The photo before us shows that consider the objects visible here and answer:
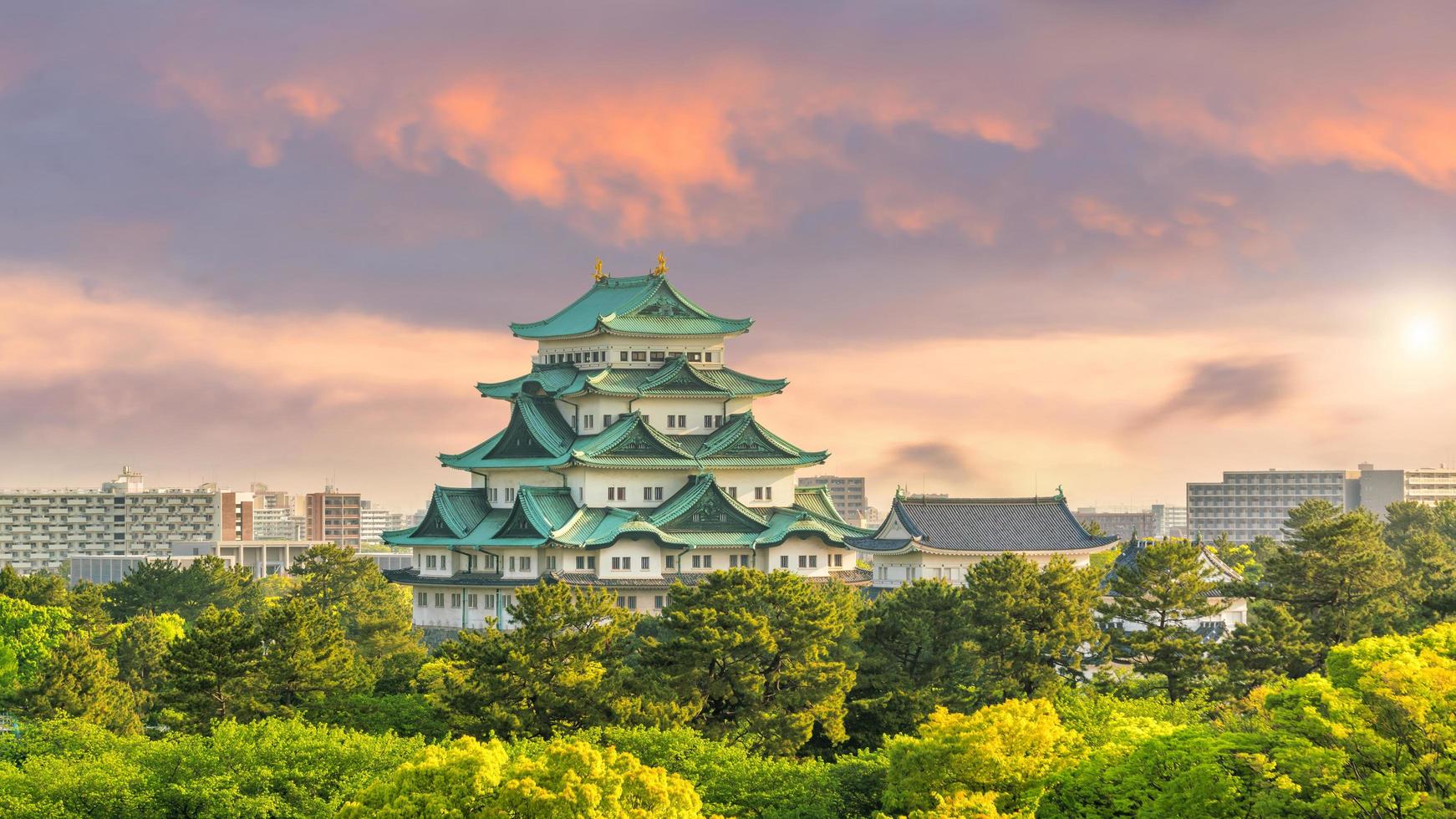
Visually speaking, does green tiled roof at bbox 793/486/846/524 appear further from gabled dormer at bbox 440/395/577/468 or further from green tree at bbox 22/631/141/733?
green tree at bbox 22/631/141/733

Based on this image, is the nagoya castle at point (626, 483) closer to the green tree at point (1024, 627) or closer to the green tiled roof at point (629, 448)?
the green tiled roof at point (629, 448)

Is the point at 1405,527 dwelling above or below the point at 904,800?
above

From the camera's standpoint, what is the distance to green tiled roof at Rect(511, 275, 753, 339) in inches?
3588

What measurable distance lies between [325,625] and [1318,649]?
105 feet

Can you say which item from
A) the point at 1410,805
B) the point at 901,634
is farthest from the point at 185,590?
the point at 1410,805

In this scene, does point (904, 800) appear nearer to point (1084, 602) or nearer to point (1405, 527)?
point (1084, 602)

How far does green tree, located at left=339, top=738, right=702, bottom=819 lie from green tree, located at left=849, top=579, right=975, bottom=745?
1854 centimetres

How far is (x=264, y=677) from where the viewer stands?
58312 mm

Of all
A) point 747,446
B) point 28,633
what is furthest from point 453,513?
point 28,633

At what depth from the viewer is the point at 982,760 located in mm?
47188

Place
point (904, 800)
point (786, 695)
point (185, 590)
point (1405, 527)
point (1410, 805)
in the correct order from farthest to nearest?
point (1405, 527) → point (185, 590) → point (786, 695) → point (904, 800) → point (1410, 805)

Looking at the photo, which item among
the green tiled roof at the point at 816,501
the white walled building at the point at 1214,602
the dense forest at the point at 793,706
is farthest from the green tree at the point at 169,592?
the white walled building at the point at 1214,602

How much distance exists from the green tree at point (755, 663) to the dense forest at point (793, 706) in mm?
94

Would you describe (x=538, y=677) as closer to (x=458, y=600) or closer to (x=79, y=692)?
(x=79, y=692)
